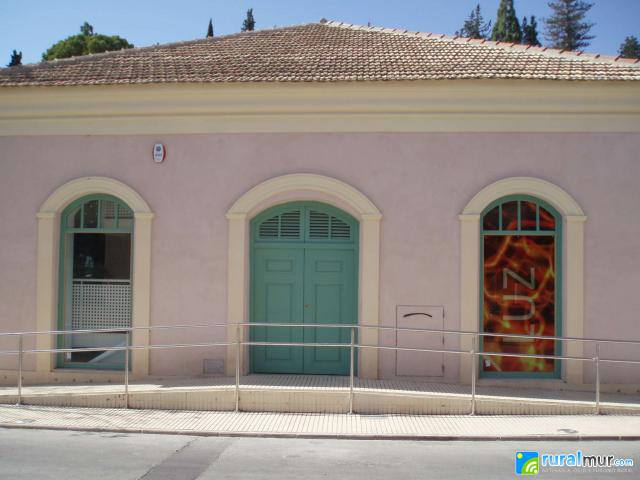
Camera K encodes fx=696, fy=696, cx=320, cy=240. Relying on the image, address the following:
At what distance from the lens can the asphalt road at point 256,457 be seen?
6.70 meters

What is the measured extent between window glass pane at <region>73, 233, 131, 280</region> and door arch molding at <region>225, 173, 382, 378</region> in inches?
70.1

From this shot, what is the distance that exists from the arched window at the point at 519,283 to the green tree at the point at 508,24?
104ft

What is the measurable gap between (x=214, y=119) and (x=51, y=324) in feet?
13.7

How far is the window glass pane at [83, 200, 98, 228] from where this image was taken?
11.3 m

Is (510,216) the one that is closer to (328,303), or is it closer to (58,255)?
(328,303)

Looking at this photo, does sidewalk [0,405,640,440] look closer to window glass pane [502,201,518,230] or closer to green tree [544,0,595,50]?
window glass pane [502,201,518,230]

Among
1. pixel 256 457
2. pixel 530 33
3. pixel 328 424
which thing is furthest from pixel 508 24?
pixel 256 457

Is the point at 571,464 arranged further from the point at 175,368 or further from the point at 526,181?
the point at 175,368

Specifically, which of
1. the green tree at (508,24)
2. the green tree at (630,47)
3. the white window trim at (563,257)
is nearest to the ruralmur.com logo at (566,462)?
the white window trim at (563,257)

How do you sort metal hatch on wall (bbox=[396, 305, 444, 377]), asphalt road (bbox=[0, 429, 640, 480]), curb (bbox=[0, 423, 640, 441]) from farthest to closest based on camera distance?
metal hatch on wall (bbox=[396, 305, 444, 377]) → curb (bbox=[0, 423, 640, 441]) → asphalt road (bbox=[0, 429, 640, 480])

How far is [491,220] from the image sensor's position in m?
10.7

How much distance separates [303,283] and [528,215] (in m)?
3.63

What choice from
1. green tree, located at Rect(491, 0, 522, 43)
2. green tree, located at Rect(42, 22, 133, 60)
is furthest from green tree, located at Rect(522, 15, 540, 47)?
green tree, located at Rect(42, 22, 133, 60)

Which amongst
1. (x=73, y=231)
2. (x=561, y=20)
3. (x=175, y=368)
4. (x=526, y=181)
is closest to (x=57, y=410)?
(x=175, y=368)
